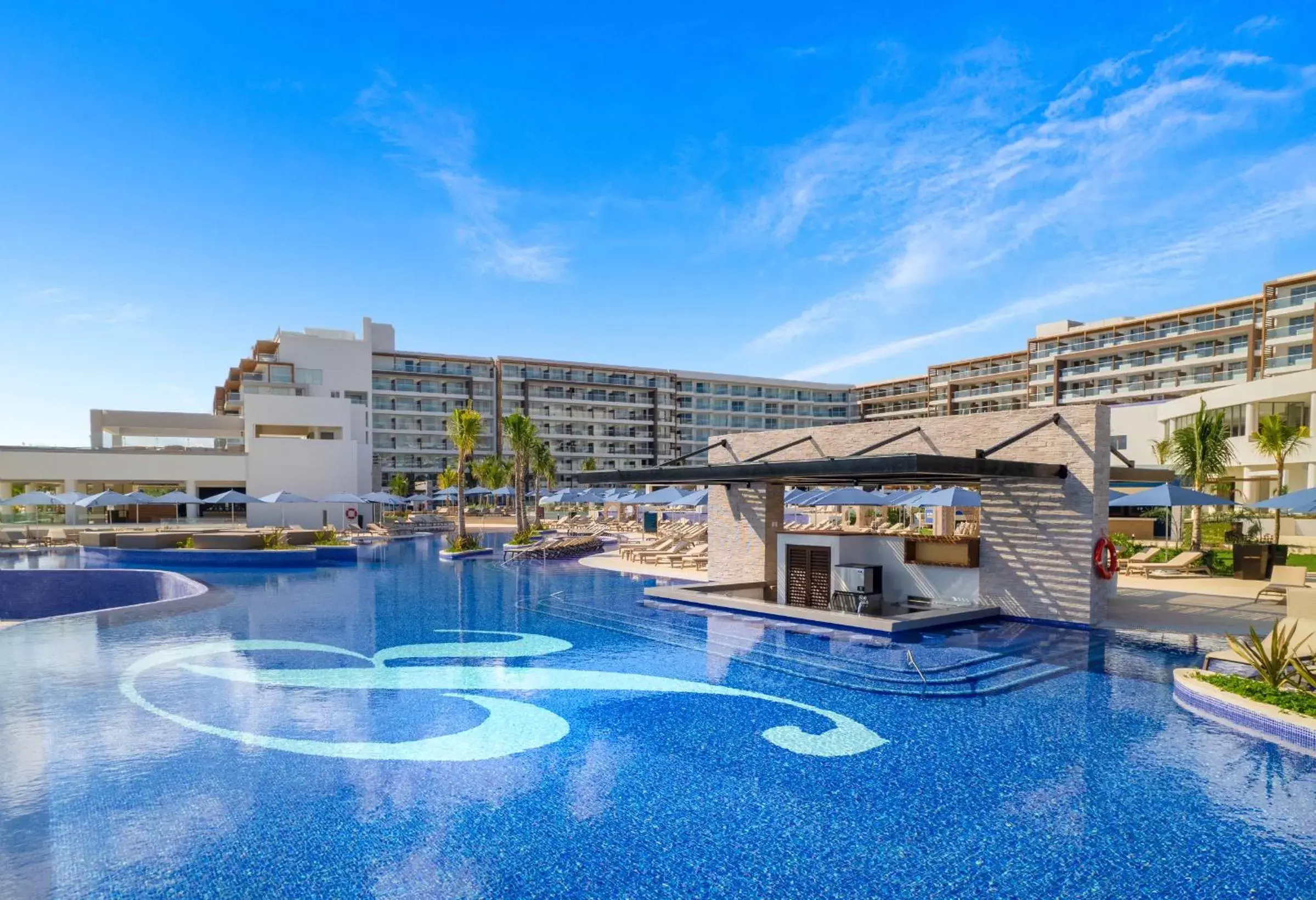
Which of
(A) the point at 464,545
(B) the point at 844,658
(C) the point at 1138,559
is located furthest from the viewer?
(A) the point at 464,545

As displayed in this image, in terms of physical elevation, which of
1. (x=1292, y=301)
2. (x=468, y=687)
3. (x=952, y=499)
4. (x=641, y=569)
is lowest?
(x=641, y=569)

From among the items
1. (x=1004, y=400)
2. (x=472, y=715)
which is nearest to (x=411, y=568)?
(x=472, y=715)

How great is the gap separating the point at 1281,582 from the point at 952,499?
27.4ft

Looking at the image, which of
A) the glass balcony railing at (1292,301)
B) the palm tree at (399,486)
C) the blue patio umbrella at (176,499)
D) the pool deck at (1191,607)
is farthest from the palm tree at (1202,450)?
the palm tree at (399,486)

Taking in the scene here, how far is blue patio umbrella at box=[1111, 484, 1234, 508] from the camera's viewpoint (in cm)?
1639

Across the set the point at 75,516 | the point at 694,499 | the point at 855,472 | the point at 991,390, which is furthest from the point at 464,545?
the point at 991,390

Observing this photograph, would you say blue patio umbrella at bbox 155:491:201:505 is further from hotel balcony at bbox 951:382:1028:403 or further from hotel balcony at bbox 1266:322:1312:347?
hotel balcony at bbox 951:382:1028:403

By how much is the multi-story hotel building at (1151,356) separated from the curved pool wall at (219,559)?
51197mm

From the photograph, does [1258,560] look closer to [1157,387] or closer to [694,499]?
[694,499]

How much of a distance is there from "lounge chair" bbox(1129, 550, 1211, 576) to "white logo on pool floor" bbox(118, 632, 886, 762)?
16.3 m

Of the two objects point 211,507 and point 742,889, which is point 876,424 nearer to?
point 742,889

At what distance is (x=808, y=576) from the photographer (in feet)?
47.6

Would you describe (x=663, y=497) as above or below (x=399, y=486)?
above

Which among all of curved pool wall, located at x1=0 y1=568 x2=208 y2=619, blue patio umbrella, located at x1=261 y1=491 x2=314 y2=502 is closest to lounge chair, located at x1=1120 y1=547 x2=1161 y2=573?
curved pool wall, located at x1=0 y1=568 x2=208 y2=619
